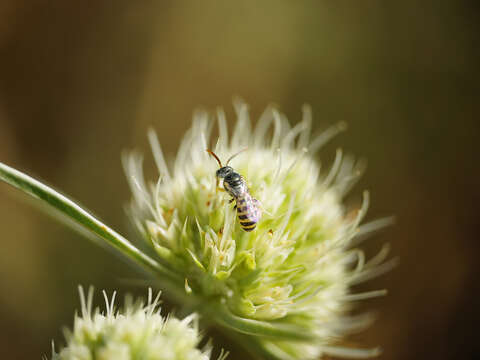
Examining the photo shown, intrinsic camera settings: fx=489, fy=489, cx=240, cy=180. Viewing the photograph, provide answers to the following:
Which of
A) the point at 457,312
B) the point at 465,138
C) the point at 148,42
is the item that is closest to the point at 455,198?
the point at 465,138

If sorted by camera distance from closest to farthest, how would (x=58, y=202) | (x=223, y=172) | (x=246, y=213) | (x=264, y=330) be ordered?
1. (x=58, y=202)
2. (x=264, y=330)
3. (x=246, y=213)
4. (x=223, y=172)

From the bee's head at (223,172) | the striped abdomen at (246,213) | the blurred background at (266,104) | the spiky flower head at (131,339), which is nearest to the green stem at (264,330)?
the spiky flower head at (131,339)

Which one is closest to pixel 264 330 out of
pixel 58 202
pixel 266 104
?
pixel 58 202

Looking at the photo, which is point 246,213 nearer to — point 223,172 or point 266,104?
point 223,172

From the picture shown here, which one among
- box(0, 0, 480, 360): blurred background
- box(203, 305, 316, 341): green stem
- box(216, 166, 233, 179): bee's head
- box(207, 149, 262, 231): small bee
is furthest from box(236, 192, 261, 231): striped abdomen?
box(0, 0, 480, 360): blurred background

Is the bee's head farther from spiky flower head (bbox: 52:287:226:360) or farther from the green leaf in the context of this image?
spiky flower head (bbox: 52:287:226:360)

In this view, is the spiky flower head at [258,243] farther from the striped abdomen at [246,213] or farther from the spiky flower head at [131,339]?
the spiky flower head at [131,339]
